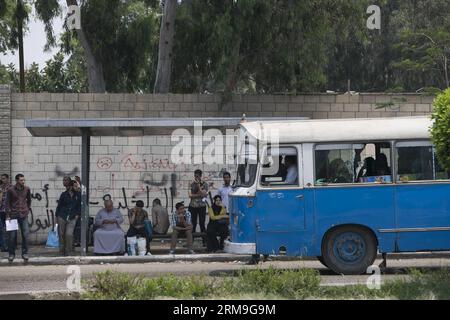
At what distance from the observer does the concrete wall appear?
64.7 ft

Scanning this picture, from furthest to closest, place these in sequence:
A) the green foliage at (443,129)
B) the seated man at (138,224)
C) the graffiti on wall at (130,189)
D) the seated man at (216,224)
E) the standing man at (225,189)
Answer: the graffiti on wall at (130,189) → the standing man at (225,189) → the seated man at (138,224) → the seated man at (216,224) → the green foliage at (443,129)

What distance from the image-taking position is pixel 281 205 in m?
13.0

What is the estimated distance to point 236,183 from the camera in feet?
45.9

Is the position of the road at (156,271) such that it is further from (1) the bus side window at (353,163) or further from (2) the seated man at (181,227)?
(1) the bus side window at (353,163)

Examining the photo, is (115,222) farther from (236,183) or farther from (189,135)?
(236,183)

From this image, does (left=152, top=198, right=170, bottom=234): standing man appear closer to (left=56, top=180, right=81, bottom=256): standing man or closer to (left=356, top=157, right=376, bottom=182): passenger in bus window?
(left=56, top=180, right=81, bottom=256): standing man

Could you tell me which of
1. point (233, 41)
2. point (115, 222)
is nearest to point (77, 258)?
Result: point (115, 222)

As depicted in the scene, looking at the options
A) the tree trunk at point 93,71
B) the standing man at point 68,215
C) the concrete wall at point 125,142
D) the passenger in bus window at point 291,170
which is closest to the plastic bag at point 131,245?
the standing man at point 68,215

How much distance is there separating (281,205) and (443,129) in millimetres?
3316

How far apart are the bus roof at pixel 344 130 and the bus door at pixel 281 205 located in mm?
272

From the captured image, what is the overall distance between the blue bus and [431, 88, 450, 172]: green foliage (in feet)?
6.94

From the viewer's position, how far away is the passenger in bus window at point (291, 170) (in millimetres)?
13047

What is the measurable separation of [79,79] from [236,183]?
84.7 feet

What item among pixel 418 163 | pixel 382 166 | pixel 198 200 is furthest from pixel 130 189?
pixel 418 163
